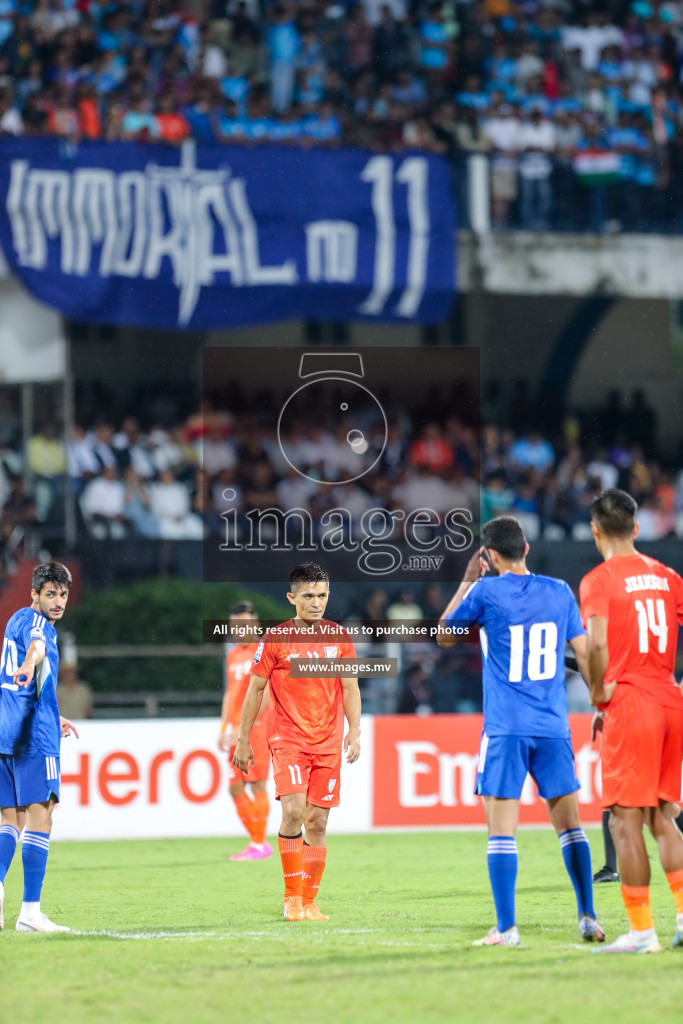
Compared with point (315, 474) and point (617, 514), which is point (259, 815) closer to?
point (617, 514)

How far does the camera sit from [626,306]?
27562 millimetres

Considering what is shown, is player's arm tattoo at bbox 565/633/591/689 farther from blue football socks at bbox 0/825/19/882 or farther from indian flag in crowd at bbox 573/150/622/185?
indian flag in crowd at bbox 573/150/622/185

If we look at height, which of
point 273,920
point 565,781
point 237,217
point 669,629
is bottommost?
point 273,920

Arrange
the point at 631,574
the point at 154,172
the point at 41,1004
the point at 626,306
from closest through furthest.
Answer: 1. the point at 41,1004
2. the point at 631,574
3. the point at 154,172
4. the point at 626,306

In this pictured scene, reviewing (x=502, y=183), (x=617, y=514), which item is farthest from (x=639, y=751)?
(x=502, y=183)

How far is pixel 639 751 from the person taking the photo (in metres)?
7.23

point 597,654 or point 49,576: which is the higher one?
point 49,576

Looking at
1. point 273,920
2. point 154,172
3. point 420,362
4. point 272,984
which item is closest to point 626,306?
point 420,362

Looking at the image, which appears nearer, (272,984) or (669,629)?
(272,984)

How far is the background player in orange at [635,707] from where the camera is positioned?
7203mm

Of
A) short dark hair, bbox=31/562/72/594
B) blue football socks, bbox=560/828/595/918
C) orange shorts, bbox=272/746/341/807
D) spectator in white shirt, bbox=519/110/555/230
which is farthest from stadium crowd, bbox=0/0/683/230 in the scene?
blue football socks, bbox=560/828/595/918

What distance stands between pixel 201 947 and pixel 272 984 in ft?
4.10

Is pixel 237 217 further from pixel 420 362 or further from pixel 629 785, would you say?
pixel 629 785

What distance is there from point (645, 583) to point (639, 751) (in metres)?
0.79
